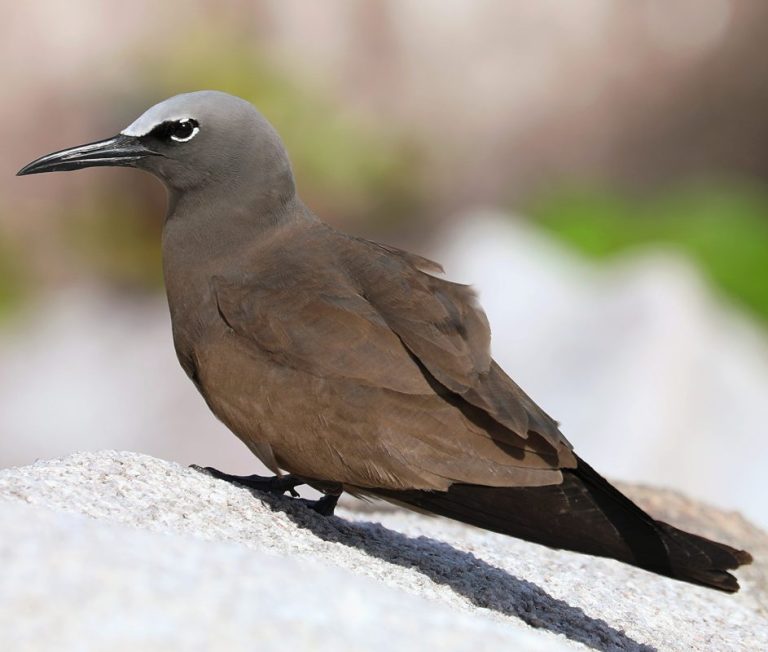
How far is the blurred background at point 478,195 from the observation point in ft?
33.0

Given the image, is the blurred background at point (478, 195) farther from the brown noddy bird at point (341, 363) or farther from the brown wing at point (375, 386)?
the brown wing at point (375, 386)

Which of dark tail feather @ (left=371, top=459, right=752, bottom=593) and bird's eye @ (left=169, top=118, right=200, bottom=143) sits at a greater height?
bird's eye @ (left=169, top=118, right=200, bottom=143)

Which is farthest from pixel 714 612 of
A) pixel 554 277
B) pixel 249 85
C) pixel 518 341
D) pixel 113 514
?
pixel 249 85

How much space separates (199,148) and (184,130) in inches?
3.5

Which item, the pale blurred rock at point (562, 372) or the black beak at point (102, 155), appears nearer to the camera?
the black beak at point (102, 155)

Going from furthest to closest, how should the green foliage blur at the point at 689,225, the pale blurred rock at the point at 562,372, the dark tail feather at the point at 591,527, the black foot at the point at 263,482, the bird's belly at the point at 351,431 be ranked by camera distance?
the green foliage blur at the point at 689,225
the pale blurred rock at the point at 562,372
the black foot at the point at 263,482
the bird's belly at the point at 351,431
the dark tail feather at the point at 591,527

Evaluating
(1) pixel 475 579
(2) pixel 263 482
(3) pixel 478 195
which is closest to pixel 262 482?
(2) pixel 263 482

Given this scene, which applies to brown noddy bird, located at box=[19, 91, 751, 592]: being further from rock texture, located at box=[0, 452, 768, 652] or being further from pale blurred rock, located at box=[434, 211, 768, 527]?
pale blurred rock, located at box=[434, 211, 768, 527]

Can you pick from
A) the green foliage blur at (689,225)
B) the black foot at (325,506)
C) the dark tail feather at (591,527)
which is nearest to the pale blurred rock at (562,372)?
the green foliage blur at (689,225)

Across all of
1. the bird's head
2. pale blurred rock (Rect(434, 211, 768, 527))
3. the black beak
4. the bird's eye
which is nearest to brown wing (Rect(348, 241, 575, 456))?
the bird's head

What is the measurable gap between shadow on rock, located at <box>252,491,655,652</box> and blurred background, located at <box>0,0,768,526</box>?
4.50m

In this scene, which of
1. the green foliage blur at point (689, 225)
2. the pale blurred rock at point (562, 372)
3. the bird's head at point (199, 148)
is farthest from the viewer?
the green foliage blur at point (689, 225)

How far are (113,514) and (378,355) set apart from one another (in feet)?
3.35

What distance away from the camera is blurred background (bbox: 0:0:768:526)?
10.1 metres
